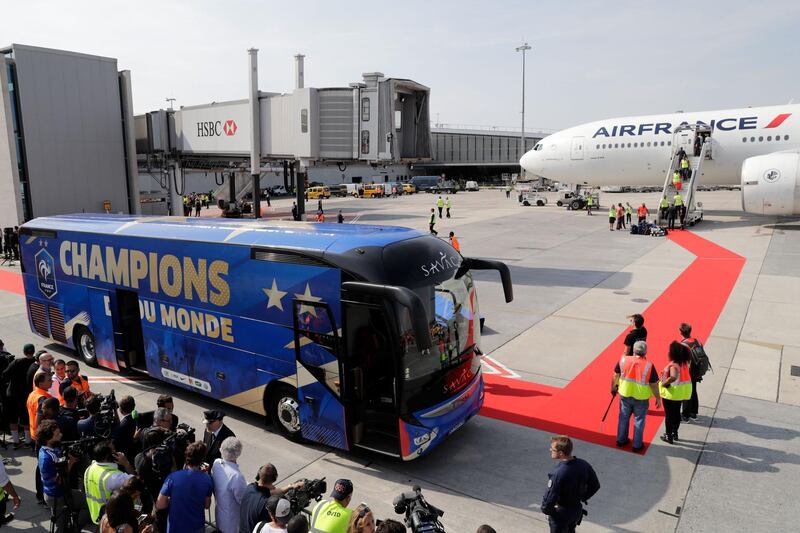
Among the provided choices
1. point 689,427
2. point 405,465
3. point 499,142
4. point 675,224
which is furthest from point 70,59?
point 499,142

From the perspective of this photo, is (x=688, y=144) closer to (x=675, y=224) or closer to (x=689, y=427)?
(x=675, y=224)

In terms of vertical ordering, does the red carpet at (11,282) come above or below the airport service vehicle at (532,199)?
below

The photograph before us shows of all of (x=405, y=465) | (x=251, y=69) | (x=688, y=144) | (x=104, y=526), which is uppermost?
(x=251, y=69)

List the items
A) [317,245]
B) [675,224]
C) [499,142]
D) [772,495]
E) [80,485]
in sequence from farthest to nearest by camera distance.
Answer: [499,142] < [675,224] < [317,245] < [772,495] < [80,485]

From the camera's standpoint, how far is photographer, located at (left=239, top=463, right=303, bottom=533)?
4953mm

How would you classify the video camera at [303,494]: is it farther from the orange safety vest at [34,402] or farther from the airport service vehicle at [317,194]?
the airport service vehicle at [317,194]

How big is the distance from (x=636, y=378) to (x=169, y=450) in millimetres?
6010

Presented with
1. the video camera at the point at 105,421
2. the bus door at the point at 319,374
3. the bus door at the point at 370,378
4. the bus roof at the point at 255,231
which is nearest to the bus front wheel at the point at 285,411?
the bus door at the point at 319,374

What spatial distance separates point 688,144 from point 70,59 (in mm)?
33435

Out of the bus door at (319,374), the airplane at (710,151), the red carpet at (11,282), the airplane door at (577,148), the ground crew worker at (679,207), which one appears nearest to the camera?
the bus door at (319,374)

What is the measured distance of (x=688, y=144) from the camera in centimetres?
A: 3098

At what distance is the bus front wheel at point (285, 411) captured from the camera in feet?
26.1

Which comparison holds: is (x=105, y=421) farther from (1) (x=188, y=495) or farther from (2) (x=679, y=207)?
(2) (x=679, y=207)

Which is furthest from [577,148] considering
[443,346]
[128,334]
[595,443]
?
[443,346]
